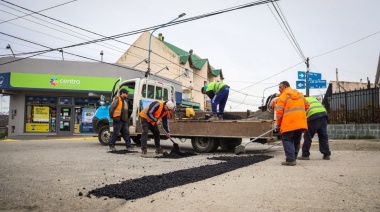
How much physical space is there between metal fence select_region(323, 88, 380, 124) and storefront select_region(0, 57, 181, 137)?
15.1 m

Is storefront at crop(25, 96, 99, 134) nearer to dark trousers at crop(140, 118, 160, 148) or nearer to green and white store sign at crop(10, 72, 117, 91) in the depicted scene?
green and white store sign at crop(10, 72, 117, 91)

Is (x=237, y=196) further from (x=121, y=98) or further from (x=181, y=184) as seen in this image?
(x=121, y=98)

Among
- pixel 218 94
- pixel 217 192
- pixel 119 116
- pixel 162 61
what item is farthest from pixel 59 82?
pixel 217 192

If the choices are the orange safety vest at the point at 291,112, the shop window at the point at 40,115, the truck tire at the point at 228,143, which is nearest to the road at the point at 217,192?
the orange safety vest at the point at 291,112

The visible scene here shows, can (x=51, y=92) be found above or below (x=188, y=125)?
above

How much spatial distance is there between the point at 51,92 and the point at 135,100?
14763 mm

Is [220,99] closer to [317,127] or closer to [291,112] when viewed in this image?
[317,127]

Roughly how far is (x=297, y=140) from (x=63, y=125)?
20.3m

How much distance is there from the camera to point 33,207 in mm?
2865

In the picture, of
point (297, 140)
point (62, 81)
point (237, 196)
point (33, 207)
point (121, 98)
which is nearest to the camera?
point (33, 207)

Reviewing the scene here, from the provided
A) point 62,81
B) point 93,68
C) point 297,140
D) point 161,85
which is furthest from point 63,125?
point 297,140

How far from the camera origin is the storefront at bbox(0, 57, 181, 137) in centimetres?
2123

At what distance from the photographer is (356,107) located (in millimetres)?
14711

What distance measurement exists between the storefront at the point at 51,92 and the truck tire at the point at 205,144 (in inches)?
559
